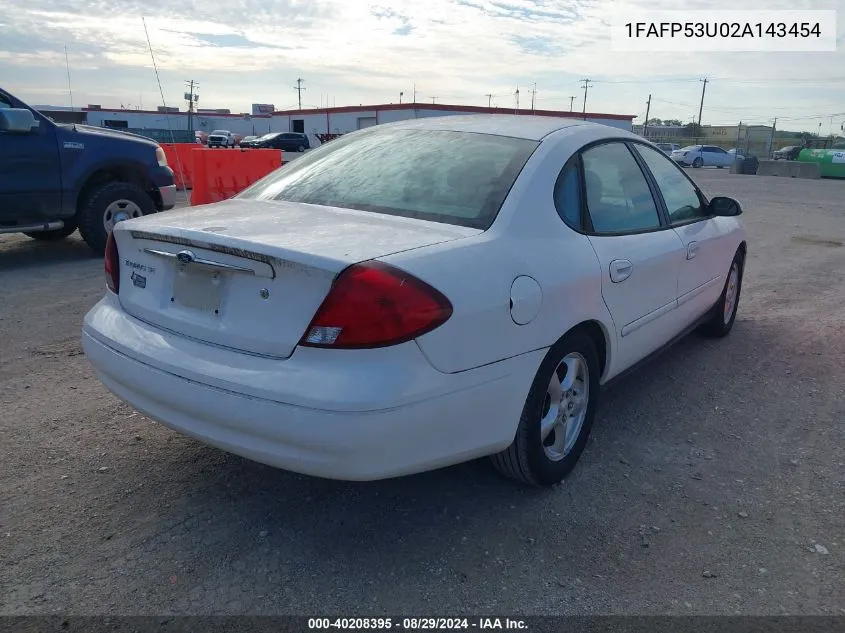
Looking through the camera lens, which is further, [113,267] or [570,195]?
[570,195]

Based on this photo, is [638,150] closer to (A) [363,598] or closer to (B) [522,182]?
(B) [522,182]

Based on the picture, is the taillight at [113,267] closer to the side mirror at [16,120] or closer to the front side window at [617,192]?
the front side window at [617,192]

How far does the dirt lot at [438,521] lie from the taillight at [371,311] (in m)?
0.87

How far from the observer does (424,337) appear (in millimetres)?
2340

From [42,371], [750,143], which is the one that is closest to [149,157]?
[42,371]

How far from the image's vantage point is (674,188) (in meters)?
4.39

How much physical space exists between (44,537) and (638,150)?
350 centimetres

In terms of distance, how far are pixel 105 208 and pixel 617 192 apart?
6.12m

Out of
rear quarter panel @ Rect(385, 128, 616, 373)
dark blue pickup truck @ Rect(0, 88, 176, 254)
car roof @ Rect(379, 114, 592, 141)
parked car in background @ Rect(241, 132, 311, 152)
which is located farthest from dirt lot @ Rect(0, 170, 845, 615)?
parked car in background @ Rect(241, 132, 311, 152)

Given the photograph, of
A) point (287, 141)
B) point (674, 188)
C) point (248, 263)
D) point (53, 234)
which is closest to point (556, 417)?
point (248, 263)

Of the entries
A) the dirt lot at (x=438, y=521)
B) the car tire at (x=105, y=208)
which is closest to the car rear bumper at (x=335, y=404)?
the dirt lot at (x=438, y=521)

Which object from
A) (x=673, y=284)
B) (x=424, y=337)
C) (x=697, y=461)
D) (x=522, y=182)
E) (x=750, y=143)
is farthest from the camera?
(x=750, y=143)

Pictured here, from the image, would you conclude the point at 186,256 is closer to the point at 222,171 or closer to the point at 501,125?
the point at 501,125

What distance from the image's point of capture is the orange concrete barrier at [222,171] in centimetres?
1127
